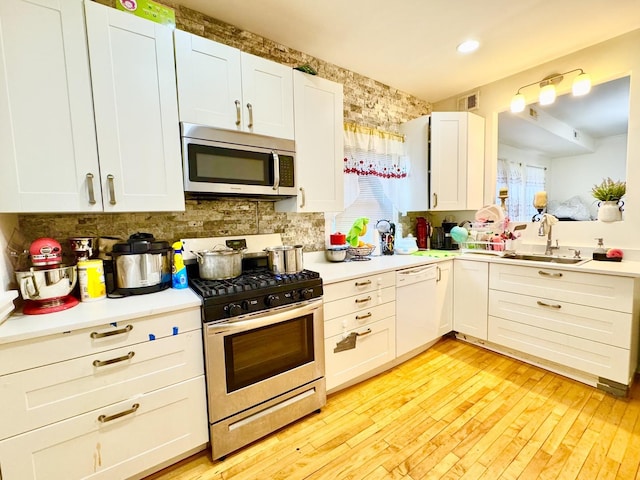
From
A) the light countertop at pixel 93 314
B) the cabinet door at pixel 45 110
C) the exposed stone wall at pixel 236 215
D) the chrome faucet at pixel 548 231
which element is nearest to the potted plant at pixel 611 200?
the chrome faucet at pixel 548 231

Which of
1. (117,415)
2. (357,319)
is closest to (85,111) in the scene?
(117,415)

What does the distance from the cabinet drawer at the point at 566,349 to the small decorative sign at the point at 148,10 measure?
126 inches

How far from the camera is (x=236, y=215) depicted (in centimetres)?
212

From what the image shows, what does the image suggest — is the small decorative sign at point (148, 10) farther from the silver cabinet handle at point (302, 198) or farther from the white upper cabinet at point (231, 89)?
the silver cabinet handle at point (302, 198)

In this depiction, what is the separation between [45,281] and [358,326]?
1747 millimetres

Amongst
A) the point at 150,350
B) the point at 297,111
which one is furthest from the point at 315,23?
the point at 150,350

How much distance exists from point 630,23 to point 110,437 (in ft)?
13.5

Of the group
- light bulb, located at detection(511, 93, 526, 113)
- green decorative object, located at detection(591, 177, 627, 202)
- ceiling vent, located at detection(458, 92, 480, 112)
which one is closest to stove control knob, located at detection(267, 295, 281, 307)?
green decorative object, located at detection(591, 177, 627, 202)

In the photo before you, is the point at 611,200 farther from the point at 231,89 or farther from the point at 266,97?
the point at 231,89

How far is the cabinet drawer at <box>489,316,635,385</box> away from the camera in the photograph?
188cm

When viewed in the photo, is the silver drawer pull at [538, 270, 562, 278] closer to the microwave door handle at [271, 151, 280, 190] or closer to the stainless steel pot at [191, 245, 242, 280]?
the microwave door handle at [271, 151, 280, 190]

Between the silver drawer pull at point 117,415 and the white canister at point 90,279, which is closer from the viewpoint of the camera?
the silver drawer pull at point 117,415

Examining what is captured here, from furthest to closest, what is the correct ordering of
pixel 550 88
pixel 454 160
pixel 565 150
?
1. pixel 454 160
2. pixel 565 150
3. pixel 550 88

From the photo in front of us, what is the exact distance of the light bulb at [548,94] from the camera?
8.18 ft
